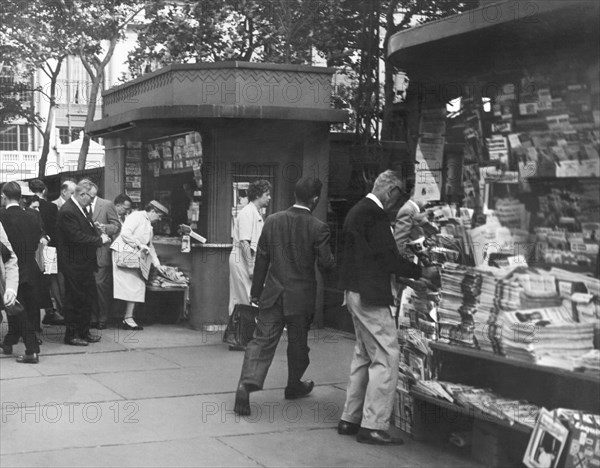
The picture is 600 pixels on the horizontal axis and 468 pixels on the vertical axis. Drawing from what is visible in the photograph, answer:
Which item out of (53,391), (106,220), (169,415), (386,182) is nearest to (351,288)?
(386,182)

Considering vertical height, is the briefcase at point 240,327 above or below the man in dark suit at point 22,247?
below

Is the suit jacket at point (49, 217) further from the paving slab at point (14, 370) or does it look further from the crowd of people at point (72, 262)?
the paving slab at point (14, 370)

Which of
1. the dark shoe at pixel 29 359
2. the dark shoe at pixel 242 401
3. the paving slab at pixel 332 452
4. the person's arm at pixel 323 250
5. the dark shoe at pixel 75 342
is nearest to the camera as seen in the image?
the paving slab at pixel 332 452

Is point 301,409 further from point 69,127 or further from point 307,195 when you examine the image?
→ point 69,127

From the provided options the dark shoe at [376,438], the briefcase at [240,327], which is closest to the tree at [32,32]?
the briefcase at [240,327]

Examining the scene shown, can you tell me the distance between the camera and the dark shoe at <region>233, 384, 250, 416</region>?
7480 mm

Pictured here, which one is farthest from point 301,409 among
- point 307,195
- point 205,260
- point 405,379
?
point 205,260

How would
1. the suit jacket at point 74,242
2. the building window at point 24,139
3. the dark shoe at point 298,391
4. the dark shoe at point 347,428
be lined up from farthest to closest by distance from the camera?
1. the building window at point 24,139
2. the suit jacket at point 74,242
3. the dark shoe at point 298,391
4. the dark shoe at point 347,428

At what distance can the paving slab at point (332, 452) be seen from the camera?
625 centimetres

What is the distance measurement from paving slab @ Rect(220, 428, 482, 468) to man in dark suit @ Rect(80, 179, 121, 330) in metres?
5.66

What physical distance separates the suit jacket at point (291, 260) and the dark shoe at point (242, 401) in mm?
695

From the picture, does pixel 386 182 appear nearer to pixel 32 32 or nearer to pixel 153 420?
pixel 153 420

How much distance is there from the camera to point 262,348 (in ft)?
25.1

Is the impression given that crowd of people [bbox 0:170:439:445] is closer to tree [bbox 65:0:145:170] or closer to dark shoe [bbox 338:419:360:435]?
dark shoe [bbox 338:419:360:435]
